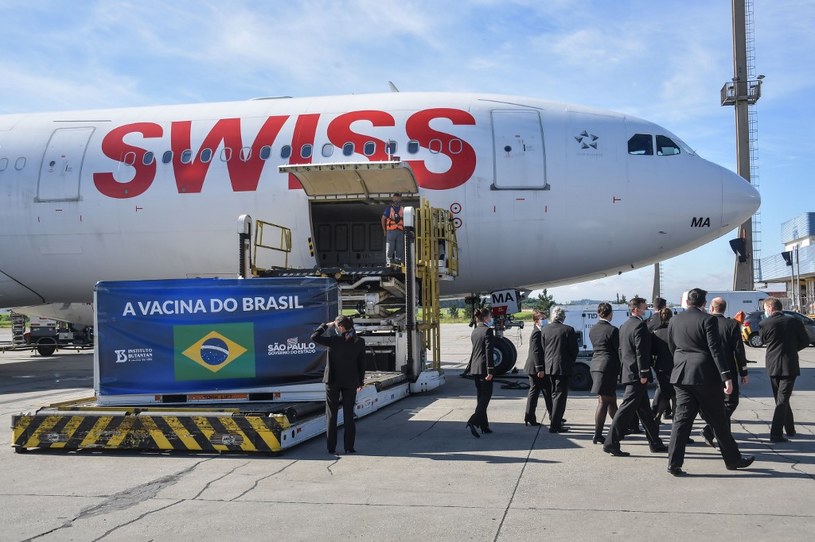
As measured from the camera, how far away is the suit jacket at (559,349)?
368 inches

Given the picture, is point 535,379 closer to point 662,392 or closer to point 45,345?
point 662,392

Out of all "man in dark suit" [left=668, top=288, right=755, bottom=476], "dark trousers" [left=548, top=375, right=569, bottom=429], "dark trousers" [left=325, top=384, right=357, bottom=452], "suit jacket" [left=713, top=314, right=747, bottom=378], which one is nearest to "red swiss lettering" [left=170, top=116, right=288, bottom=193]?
"dark trousers" [left=325, top=384, right=357, bottom=452]

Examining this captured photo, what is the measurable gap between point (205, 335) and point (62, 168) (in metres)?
9.36

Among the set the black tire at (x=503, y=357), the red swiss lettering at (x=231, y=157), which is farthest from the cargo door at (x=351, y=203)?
the black tire at (x=503, y=357)

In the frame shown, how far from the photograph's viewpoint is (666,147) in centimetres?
1527

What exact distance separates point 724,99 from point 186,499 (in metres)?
51.0

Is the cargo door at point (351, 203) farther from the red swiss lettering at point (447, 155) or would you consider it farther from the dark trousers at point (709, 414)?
the dark trousers at point (709, 414)

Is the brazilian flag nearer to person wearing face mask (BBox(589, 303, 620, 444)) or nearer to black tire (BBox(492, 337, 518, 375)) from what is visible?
person wearing face mask (BBox(589, 303, 620, 444))

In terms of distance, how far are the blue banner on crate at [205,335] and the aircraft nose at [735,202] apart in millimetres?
9350

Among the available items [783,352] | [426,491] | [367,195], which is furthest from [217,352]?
[783,352]

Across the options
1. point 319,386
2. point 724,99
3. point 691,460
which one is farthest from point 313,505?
point 724,99

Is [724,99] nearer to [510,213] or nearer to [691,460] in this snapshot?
[510,213]

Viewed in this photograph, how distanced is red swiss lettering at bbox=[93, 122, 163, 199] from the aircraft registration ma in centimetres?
3

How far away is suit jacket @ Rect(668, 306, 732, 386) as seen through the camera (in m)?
6.98
